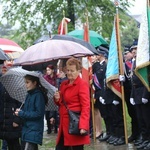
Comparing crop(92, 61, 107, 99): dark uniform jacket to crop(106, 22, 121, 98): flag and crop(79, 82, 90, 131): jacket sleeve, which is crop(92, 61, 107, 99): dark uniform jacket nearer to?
crop(106, 22, 121, 98): flag

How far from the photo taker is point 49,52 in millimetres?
5988

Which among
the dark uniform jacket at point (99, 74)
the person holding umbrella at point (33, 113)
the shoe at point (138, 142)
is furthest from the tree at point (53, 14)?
the person holding umbrella at point (33, 113)

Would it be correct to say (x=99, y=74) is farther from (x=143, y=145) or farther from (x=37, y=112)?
(x=37, y=112)

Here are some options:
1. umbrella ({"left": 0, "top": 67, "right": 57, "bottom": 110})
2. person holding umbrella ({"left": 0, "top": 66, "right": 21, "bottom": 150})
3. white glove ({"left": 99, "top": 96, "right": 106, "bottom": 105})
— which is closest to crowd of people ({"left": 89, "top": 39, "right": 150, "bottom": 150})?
white glove ({"left": 99, "top": 96, "right": 106, "bottom": 105})

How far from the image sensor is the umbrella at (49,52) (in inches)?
233

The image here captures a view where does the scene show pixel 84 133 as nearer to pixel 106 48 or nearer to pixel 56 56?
pixel 56 56

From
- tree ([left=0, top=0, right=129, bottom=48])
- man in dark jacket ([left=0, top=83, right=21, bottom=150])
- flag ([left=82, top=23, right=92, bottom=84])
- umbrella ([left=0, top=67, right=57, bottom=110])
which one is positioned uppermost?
tree ([left=0, top=0, right=129, bottom=48])

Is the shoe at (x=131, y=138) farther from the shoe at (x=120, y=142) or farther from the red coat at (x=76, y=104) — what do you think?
the red coat at (x=76, y=104)

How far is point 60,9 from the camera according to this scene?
19438mm

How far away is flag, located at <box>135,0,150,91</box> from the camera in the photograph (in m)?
7.11

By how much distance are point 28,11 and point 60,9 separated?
216 cm

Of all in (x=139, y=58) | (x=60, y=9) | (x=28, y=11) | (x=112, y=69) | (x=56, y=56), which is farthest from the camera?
(x=28, y=11)

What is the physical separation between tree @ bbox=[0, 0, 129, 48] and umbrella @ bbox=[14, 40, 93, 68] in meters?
13.1

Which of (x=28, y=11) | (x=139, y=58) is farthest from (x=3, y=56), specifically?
(x=28, y=11)
